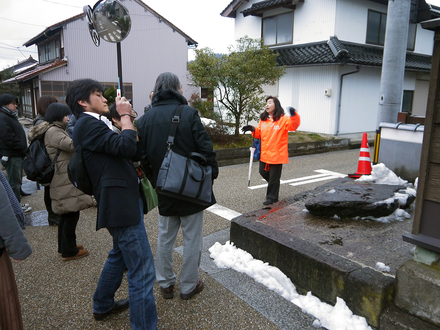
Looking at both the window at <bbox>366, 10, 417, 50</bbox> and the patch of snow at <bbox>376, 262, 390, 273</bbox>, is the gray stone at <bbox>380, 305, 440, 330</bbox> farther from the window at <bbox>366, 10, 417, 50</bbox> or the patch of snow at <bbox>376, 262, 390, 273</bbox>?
the window at <bbox>366, 10, 417, 50</bbox>

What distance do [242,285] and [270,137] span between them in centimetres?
286

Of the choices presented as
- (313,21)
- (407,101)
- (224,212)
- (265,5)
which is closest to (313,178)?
(224,212)

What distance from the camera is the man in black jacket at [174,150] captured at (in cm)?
274

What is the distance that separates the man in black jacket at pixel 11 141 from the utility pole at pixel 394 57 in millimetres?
6143

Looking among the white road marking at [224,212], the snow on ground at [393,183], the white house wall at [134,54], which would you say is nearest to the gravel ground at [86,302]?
the white road marking at [224,212]

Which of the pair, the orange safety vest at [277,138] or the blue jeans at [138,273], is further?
the orange safety vest at [277,138]

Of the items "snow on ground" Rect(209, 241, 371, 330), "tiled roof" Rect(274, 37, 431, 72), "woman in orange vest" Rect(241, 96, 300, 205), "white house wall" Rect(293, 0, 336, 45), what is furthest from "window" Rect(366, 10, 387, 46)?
"snow on ground" Rect(209, 241, 371, 330)

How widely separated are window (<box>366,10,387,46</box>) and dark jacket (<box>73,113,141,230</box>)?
14.9 m

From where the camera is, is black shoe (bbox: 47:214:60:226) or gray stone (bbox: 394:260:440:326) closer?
gray stone (bbox: 394:260:440:326)

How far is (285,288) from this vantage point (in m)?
3.16

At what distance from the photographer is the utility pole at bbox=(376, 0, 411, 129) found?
218 inches

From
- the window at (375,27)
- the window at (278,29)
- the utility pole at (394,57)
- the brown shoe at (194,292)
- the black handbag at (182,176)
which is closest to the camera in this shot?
the black handbag at (182,176)

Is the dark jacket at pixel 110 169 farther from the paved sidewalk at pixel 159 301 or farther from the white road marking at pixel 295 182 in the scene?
the white road marking at pixel 295 182

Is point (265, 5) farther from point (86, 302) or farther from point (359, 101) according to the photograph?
point (86, 302)
